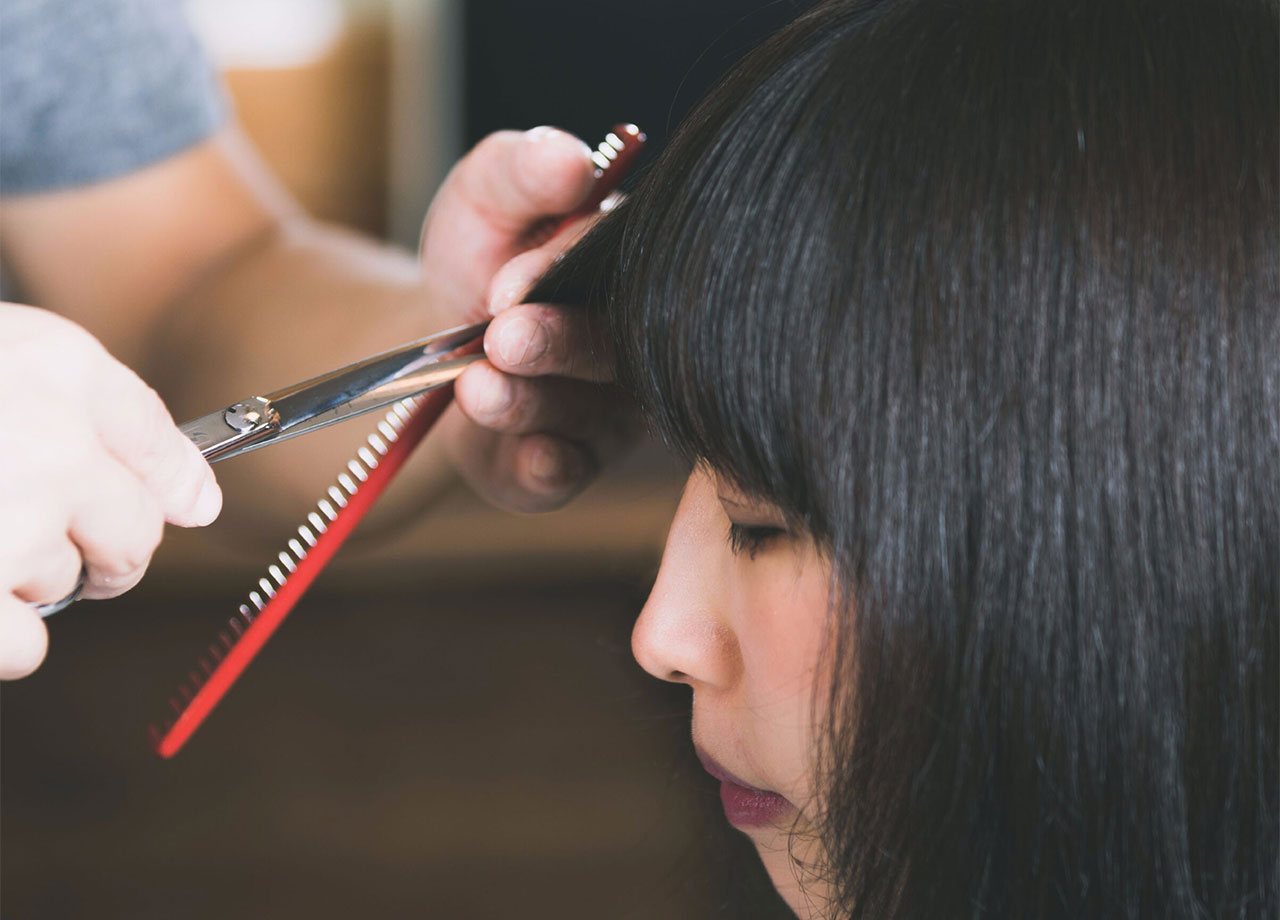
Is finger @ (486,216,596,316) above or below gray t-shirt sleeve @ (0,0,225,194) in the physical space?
below

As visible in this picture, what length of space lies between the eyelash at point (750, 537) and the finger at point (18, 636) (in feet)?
0.90

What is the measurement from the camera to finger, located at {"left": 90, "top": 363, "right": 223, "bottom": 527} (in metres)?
0.41

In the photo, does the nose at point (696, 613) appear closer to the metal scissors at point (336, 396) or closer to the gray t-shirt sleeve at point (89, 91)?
the metal scissors at point (336, 396)

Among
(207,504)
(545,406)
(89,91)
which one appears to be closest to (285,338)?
(89,91)

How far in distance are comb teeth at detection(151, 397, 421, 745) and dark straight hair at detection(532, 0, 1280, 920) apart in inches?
7.8

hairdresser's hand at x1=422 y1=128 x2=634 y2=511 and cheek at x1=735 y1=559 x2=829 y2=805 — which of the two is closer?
cheek at x1=735 y1=559 x2=829 y2=805

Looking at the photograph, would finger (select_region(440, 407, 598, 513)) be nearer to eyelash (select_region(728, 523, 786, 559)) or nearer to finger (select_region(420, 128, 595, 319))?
finger (select_region(420, 128, 595, 319))

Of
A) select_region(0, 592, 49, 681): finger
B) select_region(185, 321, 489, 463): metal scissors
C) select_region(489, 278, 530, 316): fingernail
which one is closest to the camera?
select_region(0, 592, 49, 681): finger

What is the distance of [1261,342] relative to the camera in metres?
0.39

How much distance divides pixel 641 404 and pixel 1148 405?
0.70 feet

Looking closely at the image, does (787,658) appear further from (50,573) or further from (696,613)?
(50,573)

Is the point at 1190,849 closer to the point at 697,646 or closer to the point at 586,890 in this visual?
the point at 697,646

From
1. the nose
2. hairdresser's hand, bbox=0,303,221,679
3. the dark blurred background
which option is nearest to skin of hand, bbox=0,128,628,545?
the nose

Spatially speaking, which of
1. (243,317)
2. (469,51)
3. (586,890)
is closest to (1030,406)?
(243,317)
